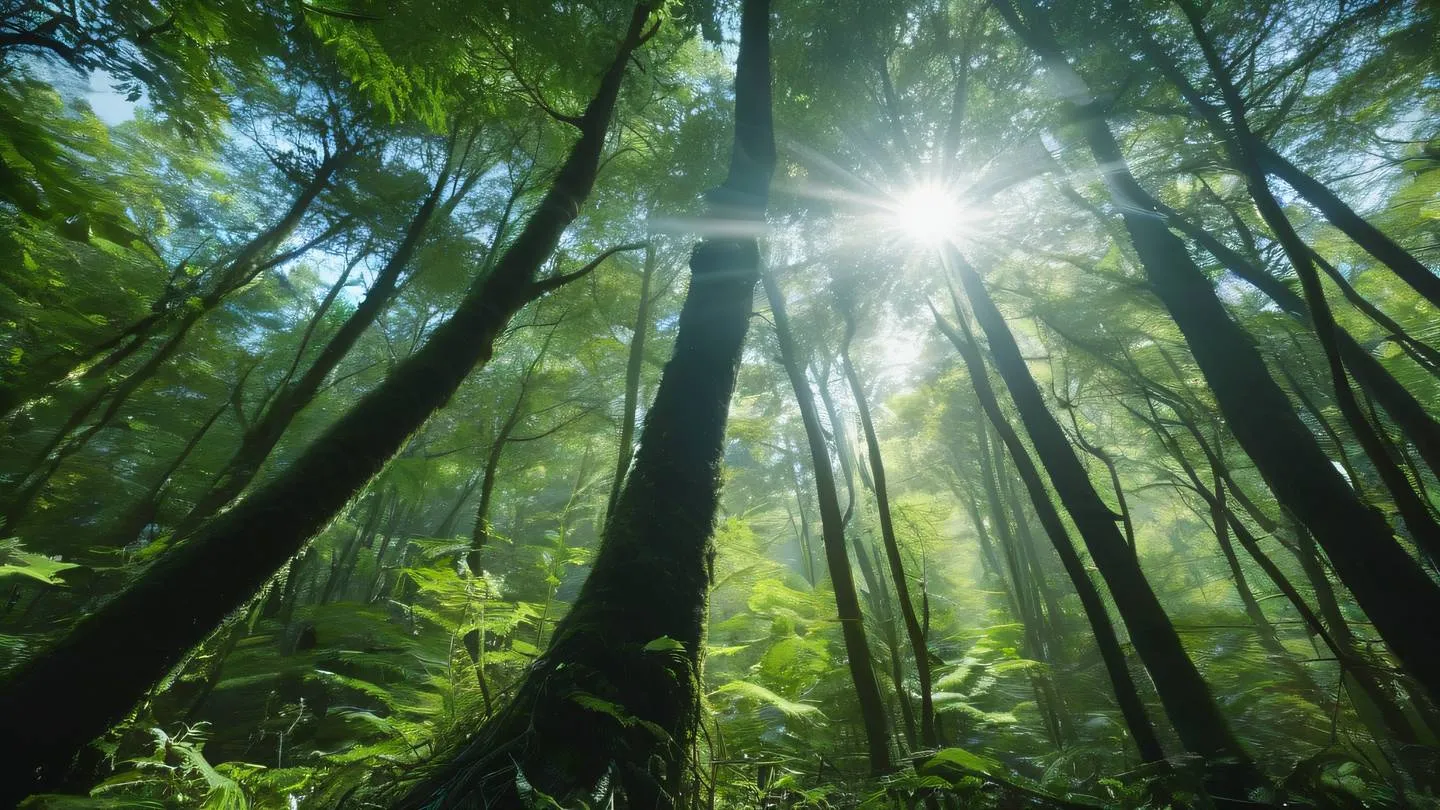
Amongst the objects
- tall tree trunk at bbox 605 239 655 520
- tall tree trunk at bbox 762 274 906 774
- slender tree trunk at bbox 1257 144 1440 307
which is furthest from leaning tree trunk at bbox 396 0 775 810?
slender tree trunk at bbox 1257 144 1440 307

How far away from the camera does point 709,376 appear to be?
216 cm

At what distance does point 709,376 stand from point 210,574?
70.4 inches

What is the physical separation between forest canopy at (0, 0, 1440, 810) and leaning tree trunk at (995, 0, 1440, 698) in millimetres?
28

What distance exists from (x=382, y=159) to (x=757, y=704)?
28.7 ft

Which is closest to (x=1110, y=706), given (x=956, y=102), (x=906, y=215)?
(x=906, y=215)

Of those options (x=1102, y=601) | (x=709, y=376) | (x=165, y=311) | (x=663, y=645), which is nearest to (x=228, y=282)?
(x=165, y=311)

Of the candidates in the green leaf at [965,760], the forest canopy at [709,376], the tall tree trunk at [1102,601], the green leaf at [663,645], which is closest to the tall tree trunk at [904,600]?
the forest canopy at [709,376]

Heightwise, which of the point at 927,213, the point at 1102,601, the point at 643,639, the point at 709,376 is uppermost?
the point at 927,213

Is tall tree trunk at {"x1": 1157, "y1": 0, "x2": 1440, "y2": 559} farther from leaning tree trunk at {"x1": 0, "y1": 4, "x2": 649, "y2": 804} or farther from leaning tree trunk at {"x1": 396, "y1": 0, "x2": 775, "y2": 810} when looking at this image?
leaning tree trunk at {"x1": 0, "y1": 4, "x2": 649, "y2": 804}

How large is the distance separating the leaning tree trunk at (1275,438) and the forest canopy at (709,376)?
3cm

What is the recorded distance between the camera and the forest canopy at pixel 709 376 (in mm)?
1493

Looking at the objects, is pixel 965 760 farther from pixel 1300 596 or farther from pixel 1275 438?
pixel 1300 596

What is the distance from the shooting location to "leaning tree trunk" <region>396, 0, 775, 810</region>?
3.21ft

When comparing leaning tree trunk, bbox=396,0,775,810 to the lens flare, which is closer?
leaning tree trunk, bbox=396,0,775,810
